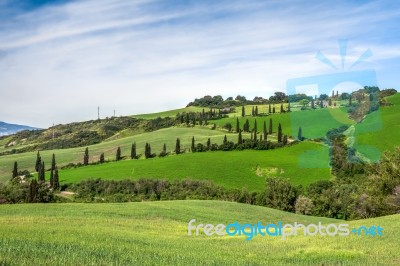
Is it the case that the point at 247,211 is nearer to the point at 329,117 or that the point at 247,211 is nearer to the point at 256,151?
the point at 329,117

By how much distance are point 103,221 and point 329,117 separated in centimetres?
2015

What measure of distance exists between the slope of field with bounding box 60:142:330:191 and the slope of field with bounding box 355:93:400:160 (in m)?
24.0

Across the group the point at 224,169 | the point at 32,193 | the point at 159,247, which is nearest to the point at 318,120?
the point at 159,247

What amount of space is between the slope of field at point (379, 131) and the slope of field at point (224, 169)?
2404cm

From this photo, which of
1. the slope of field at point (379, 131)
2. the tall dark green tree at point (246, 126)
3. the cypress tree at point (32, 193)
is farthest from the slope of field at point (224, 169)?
the tall dark green tree at point (246, 126)

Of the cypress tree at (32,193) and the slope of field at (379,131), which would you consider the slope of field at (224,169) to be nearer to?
the slope of field at (379,131)

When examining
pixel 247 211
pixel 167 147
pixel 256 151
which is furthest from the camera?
pixel 167 147

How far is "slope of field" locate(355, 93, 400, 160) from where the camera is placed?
3266 cm

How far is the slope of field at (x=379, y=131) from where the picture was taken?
32.7 metres

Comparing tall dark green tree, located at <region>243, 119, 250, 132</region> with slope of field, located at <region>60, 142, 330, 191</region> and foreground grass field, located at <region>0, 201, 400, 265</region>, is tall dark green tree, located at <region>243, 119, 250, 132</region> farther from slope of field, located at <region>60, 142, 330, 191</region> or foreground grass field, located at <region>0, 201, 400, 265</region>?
foreground grass field, located at <region>0, 201, 400, 265</region>

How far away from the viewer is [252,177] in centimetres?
13250

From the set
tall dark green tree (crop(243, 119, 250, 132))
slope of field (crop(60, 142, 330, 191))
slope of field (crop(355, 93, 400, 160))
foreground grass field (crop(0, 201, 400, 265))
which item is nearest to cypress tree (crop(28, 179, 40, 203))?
slope of field (crop(60, 142, 330, 191))

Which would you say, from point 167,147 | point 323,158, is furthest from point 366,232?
point 167,147

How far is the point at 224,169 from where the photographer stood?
137 metres
